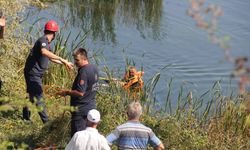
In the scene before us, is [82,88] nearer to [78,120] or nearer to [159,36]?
[78,120]

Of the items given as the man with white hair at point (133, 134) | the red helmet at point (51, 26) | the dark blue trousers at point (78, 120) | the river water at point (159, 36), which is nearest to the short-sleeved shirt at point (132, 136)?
the man with white hair at point (133, 134)

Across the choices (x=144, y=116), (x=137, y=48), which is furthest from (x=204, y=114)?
(x=137, y=48)

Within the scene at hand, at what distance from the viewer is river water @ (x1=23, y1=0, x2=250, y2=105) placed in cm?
1325

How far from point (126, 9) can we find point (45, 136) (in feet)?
44.9

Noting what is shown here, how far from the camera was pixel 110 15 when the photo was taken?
18.5 metres

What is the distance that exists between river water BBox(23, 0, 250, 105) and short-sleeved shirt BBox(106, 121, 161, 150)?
6.53 metres

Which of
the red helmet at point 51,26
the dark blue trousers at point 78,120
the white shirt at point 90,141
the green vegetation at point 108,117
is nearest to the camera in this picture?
the white shirt at point 90,141

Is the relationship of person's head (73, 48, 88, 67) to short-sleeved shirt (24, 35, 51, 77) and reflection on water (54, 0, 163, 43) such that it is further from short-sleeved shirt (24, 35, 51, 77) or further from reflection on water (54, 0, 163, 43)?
reflection on water (54, 0, 163, 43)

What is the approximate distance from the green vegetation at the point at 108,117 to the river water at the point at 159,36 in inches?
109

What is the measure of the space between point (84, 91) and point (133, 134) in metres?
1.11

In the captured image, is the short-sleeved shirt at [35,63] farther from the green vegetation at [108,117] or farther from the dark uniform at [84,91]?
the dark uniform at [84,91]

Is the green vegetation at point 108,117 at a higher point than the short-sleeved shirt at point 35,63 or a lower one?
lower

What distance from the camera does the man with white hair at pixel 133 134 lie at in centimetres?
429

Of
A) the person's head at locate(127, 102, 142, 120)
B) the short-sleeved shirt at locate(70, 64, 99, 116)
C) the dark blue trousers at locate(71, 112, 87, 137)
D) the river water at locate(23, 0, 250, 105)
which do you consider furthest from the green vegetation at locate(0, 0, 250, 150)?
the river water at locate(23, 0, 250, 105)
